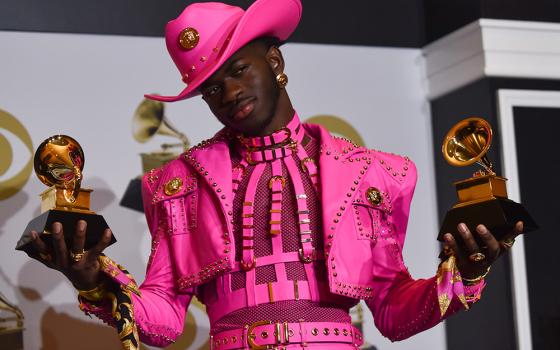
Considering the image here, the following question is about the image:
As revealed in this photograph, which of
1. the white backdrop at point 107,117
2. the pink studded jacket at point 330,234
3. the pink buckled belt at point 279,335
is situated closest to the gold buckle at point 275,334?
the pink buckled belt at point 279,335

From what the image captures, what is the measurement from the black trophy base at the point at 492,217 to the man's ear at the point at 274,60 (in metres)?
0.68

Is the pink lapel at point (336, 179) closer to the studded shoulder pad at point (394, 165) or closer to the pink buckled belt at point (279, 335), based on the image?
the studded shoulder pad at point (394, 165)

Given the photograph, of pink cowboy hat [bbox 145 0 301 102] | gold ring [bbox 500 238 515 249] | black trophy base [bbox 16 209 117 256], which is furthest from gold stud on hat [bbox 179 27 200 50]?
gold ring [bbox 500 238 515 249]

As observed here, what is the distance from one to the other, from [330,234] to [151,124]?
130 cm

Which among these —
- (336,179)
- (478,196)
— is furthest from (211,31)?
(478,196)

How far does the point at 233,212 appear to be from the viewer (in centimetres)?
247

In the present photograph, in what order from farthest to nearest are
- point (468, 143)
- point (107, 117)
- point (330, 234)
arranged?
point (107, 117) < point (330, 234) < point (468, 143)

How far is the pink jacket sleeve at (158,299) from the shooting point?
237cm

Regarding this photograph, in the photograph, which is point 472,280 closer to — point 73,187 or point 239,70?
point 239,70

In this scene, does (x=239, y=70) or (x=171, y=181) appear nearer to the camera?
(x=239, y=70)

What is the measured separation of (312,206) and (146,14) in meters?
1.42

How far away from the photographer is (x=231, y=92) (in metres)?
2.39

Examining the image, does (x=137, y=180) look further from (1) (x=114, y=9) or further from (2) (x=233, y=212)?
(2) (x=233, y=212)

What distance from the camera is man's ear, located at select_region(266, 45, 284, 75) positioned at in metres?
2.52
